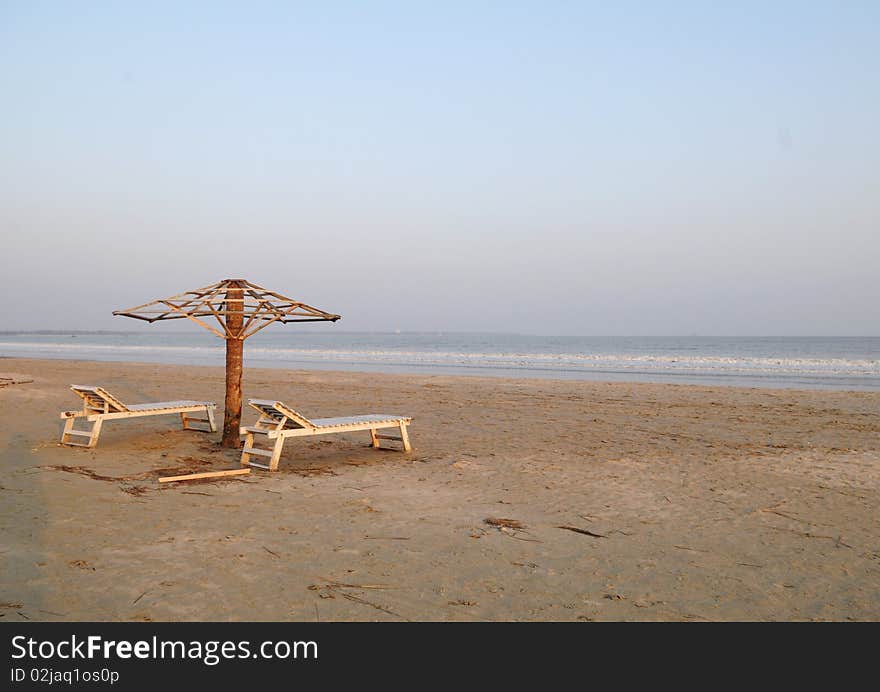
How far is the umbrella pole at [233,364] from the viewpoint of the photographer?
29.3 feet

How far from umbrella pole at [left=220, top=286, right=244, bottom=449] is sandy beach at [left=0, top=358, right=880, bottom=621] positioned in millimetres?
379

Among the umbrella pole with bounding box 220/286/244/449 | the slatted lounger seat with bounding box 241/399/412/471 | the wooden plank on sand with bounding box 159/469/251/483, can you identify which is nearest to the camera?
the wooden plank on sand with bounding box 159/469/251/483

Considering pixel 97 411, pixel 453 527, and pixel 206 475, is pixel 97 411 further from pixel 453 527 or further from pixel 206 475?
pixel 453 527

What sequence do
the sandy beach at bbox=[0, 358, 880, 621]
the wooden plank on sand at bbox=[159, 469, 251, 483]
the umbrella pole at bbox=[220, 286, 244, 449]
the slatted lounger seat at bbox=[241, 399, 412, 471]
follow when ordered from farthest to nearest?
the umbrella pole at bbox=[220, 286, 244, 449] < the slatted lounger seat at bbox=[241, 399, 412, 471] < the wooden plank on sand at bbox=[159, 469, 251, 483] < the sandy beach at bbox=[0, 358, 880, 621]

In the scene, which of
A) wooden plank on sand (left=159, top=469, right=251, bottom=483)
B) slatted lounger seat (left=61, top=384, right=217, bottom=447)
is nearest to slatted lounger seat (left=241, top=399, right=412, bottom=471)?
wooden plank on sand (left=159, top=469, right=251, bottom=483)

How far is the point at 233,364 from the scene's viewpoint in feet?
29.6

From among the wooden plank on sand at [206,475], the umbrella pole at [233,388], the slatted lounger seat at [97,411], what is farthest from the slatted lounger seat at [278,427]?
the slatted lounger seat at [97,411]

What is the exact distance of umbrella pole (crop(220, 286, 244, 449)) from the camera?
8945 millimetres

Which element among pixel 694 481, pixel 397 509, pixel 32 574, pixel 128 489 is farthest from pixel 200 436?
pixel 694 481

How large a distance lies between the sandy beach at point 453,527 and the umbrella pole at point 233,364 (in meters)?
0.38

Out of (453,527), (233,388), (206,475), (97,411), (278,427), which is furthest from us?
(97,411)

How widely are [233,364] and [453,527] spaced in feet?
15.1

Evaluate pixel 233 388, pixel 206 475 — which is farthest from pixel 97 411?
pixel 206 475

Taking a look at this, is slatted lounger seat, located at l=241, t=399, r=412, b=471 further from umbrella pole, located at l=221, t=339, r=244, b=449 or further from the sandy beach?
umbrella pole, located at l=221, t=339, r=244, b=449
